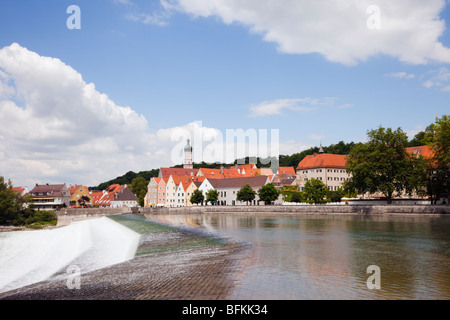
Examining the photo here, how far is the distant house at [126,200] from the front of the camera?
14738 cm

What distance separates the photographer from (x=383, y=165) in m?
71.4

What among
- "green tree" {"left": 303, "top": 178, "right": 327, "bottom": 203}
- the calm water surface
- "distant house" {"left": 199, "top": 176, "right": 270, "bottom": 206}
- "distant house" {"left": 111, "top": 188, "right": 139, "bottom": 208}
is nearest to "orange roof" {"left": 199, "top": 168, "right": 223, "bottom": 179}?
"distant house" {"left": 199, "top": 176, "right": 270, "bottom": 206}

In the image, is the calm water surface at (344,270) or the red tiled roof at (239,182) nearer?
the calm water surface at (344,270)

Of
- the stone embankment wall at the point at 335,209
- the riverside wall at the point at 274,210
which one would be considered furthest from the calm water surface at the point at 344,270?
the riverside wall at the point at 274,210

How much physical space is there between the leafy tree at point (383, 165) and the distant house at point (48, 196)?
92536 millimetres

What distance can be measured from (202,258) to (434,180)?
59.1 metres

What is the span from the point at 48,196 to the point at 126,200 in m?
33.5

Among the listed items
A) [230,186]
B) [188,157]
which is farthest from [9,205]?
[188,157]

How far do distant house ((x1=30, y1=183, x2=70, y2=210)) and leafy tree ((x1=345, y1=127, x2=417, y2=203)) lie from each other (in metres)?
92.5

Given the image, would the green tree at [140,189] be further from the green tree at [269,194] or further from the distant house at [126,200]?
the green tree at [269,194]

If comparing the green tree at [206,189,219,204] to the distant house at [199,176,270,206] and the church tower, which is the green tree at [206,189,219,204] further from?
the church tower

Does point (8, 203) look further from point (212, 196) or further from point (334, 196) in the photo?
point (334, 196)
